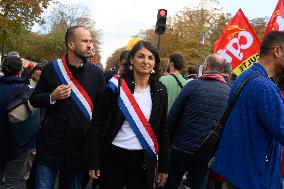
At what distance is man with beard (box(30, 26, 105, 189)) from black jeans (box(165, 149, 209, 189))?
120cm

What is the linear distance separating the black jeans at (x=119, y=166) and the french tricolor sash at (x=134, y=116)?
98mm

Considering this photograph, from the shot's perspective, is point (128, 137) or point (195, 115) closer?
point (128, 137)

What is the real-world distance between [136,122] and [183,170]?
165 cm

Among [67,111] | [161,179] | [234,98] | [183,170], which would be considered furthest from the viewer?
[183,170]

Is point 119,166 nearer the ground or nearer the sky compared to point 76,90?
nearer the ground

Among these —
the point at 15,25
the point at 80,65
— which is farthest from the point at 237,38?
the point at 15,25

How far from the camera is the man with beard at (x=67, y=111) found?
165 inches

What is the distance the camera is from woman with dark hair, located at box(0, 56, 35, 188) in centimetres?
475

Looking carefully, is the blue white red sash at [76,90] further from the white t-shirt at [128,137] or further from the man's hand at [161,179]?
the man's hand at [161,179]

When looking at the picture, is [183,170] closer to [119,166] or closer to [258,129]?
[119,166]

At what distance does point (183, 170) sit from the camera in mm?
5113

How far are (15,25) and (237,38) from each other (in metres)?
16.4

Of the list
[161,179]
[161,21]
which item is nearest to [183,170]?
[161,179]

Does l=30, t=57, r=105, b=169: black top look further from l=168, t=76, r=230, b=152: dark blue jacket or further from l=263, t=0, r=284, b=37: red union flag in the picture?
l=263, t=0, r=284, b=37: red union flag
